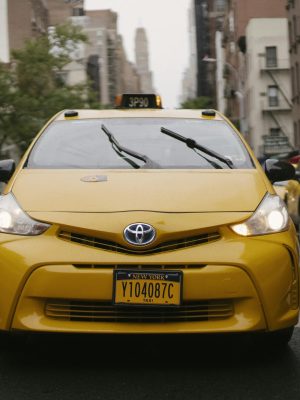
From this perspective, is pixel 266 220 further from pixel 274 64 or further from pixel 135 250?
pixel 274 64

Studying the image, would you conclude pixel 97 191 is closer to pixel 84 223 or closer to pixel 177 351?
pixel 84 223

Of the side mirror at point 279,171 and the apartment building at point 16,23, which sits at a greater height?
the apartment building at point 16,23

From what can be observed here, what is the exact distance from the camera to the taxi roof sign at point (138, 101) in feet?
26.2

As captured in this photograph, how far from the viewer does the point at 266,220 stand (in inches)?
199

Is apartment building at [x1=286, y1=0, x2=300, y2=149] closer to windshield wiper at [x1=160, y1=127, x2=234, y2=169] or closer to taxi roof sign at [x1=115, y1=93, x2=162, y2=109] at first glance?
taxi roof sign at [x1=115, y1=93, x2=162, y2=109]

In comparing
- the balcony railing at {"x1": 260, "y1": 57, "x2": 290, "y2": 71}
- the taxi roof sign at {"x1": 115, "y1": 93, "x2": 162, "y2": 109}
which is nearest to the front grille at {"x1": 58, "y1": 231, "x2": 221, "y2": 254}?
the taxi roof sign at {"x1": 115, "y1": 93, "x2": 162, "y2": 109}

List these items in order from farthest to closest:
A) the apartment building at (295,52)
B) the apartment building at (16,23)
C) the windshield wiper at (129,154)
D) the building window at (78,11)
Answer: the building window at (78,11) < the apartment building at (16,23) < the apartment building at (295,52) < the windshield wiper at (129,154)

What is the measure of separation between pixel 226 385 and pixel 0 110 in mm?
38028

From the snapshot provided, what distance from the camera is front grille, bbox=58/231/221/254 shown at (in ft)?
15.8

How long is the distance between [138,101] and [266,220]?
3184 mm

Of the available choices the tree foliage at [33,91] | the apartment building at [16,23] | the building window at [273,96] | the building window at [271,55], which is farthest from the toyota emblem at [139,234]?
the building window at [271,55]

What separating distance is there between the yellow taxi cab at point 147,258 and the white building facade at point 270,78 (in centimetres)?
5897

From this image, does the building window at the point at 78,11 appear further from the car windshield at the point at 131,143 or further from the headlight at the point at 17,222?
the headlight at the point at 17,222

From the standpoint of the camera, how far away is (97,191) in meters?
5.22
